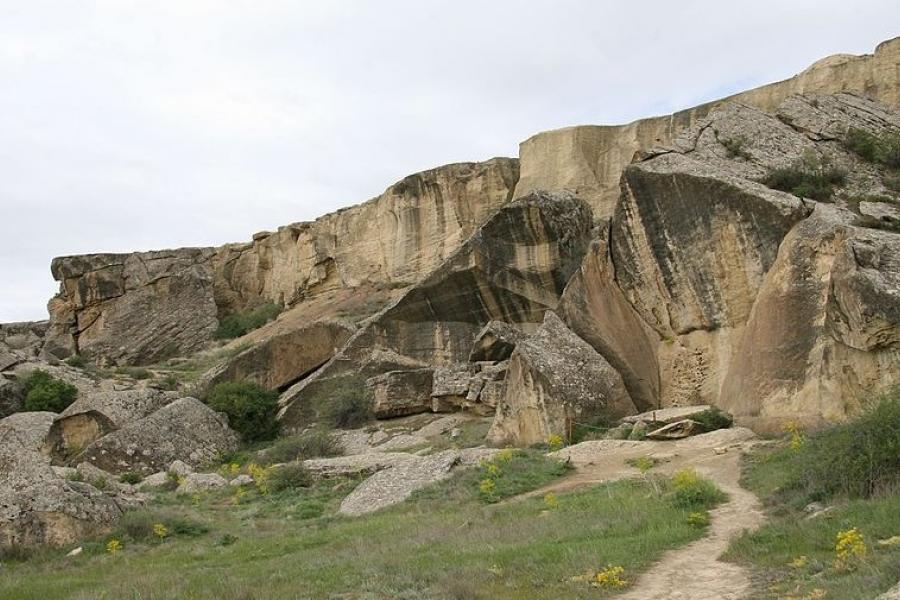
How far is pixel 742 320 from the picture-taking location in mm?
20062

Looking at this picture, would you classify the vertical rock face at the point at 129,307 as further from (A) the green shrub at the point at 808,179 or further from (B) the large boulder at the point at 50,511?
(A) the green shrub at the point at 808,179

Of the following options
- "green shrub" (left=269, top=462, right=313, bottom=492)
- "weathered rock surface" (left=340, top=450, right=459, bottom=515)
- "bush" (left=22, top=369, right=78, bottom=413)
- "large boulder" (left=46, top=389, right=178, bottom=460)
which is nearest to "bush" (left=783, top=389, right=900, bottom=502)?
"weathered rock surface" (left=340, top=450, right=459, bottom=515)

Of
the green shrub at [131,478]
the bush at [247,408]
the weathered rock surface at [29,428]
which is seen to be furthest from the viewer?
the bush at [247,408]

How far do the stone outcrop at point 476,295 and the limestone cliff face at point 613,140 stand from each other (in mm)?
8432

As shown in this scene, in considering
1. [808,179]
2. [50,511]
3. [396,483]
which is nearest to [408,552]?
[396,483]

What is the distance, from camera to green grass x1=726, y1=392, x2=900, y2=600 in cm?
721

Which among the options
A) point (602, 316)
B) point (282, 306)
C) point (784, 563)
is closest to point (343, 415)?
point (602, 316)

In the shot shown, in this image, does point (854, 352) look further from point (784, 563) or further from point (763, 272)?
point (784, 563)

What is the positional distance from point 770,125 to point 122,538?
19.1 meters

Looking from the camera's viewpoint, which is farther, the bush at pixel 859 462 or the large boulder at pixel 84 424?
the large boulder at pixel 84 424

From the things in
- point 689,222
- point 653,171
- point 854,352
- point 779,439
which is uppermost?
point 653,171

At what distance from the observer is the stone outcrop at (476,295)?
29641 millimetres

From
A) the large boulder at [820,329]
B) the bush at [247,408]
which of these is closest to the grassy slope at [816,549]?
the large boulder at [820,329]

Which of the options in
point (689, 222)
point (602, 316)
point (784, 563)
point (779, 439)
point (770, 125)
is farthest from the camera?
point (770, 125)
